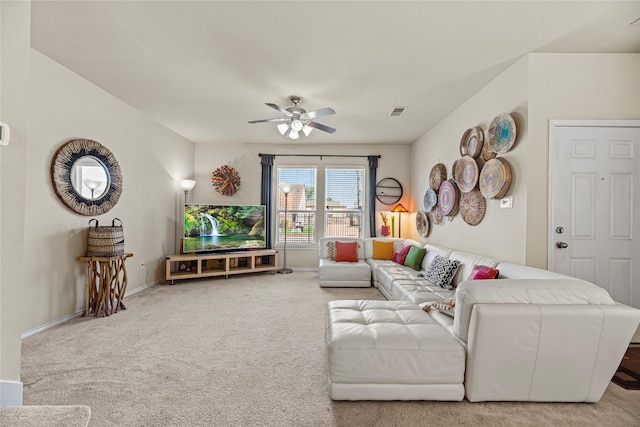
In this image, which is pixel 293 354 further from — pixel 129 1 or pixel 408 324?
pixel 129 1

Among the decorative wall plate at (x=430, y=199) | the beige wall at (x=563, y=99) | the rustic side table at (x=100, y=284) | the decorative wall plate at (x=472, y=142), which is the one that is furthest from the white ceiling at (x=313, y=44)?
the rustic side table at (x=100, y=284)

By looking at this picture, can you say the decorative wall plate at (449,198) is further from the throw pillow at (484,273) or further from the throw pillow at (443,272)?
the throw pillow at (484,273)

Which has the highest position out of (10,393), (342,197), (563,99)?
(563,99)

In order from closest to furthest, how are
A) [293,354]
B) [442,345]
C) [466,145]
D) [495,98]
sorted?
[442,345] → [293,354] → [495,98] → [466,145]

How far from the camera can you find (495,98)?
3150 millimetres

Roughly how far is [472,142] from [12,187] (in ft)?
13.1

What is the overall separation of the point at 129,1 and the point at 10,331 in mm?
2196

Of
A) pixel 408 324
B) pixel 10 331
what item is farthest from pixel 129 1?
pixel 408 324

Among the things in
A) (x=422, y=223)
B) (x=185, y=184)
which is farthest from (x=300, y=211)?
(x=422, y=223)

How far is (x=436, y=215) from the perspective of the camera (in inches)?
181

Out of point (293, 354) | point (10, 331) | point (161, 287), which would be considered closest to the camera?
point (10, 331)

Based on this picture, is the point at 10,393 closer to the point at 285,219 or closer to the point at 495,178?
the point at 495,178

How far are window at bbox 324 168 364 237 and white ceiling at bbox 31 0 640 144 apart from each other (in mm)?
2326

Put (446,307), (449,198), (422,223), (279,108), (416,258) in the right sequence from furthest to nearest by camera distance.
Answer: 1. (422,223)
2. (416,258)
3. (449,198)
4. (279,108)
5. (446,307)
